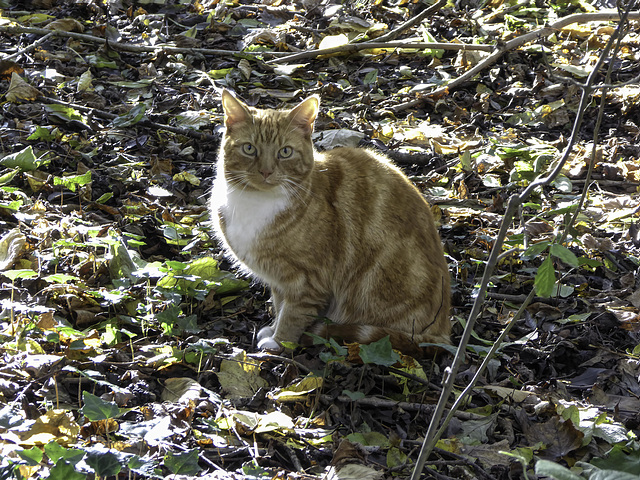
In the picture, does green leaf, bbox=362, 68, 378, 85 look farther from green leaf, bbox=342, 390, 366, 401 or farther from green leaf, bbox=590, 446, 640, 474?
green leaf, bbox=590, 446, 640, 474

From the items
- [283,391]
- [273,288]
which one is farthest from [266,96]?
[283,391]

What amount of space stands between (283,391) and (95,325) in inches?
39.2

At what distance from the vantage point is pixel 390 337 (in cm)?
320

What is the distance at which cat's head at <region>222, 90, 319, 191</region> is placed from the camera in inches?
129

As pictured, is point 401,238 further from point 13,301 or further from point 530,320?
point 13,301

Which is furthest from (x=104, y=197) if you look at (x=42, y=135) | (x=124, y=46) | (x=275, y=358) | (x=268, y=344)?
(x=124, y=46)

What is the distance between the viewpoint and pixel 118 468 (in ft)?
6.15

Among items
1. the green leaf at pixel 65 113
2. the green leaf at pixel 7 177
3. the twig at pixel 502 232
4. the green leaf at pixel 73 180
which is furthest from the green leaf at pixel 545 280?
the green leaf at pixel 65 113

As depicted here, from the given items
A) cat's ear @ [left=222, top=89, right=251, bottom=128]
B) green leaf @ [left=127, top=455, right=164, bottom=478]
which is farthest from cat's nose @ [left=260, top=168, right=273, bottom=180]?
green leaf @ [left=127, top=455, right=164, bottom=478]

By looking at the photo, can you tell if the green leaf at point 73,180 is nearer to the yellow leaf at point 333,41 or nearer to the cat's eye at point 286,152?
the cat's eye at point 286,152

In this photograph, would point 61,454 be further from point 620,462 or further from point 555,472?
point 620,462

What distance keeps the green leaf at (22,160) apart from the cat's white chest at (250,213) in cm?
158

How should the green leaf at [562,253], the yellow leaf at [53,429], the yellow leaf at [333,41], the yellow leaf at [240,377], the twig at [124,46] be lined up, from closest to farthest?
the green leaf at [562,253], the yellow leaf at [53,429], the yellow leaf at [240,377], the twig at [124,46], the yellow leaf at [333,41]

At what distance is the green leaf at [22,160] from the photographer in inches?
163
